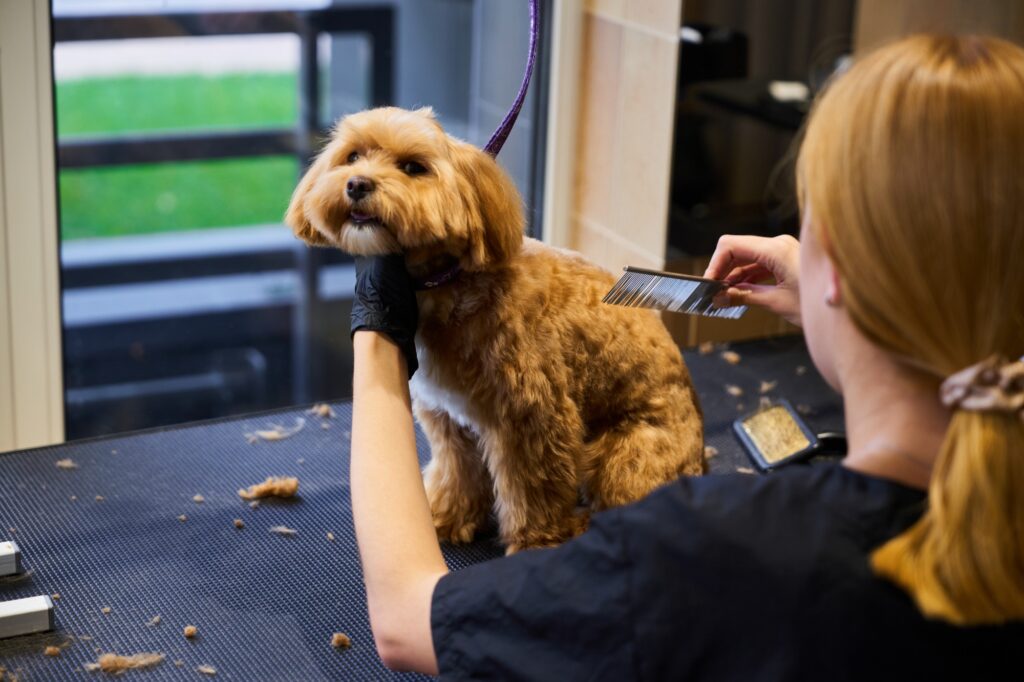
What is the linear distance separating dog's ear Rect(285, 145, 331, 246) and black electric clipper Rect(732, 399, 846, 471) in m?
0.68

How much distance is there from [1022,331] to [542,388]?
55cm

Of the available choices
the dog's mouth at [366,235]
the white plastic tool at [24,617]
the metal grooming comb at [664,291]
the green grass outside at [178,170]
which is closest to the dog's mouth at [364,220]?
the dog's mouth at [366,235]

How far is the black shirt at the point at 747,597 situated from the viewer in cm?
72

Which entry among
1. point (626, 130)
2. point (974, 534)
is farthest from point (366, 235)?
point (626, 130)

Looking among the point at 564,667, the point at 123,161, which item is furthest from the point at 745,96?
the point at 123,161

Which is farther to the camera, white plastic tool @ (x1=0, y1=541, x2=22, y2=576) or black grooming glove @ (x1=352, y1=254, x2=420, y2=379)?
white plastic tool @ (x1=0, y1=541, x2=22, y2=576)

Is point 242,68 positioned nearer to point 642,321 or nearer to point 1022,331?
point 642,321

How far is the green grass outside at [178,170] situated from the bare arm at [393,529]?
9.28ft

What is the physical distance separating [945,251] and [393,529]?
454mm

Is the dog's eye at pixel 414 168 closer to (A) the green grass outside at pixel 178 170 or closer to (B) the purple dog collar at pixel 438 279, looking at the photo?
(B) the purple dog collar at pixel 438 279

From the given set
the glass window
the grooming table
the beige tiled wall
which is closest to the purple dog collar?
Result: the grooming table

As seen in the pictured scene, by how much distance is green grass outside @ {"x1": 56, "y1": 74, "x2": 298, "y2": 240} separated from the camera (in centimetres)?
368

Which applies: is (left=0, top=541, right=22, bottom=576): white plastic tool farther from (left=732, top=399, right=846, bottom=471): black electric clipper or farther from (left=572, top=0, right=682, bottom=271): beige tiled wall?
(left=572, top=0, right=682, bottom=271): beige tiled wall

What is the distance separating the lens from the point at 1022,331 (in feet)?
2.69
